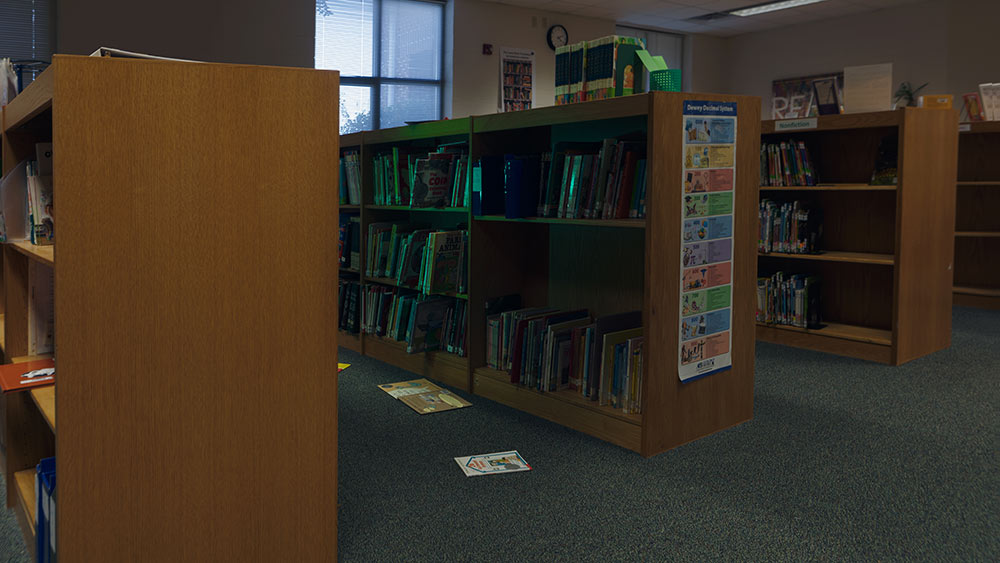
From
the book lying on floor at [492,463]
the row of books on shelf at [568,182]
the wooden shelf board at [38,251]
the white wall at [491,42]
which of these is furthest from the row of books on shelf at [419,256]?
the white wall at [491,42]

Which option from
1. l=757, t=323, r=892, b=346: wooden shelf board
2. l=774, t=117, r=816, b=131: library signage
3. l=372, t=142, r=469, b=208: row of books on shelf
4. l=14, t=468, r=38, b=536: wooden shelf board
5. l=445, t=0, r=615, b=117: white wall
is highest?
l=445, t=0, r=615, b=117: white wall

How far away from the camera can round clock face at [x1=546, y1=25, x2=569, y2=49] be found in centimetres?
925

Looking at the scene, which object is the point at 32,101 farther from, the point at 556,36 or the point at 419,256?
the point at 556,36

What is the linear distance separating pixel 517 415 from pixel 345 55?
590cm

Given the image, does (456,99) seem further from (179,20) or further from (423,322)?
(423,322)

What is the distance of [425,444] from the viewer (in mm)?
2908

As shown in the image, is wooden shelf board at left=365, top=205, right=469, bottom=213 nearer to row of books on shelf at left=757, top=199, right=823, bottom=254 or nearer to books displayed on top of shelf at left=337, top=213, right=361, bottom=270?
books displayed on top of shelf at left=337, top=213, right=361, bottom=270

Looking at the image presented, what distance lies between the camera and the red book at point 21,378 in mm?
1807

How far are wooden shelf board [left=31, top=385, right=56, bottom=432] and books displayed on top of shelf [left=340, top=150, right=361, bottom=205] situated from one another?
2706 mm

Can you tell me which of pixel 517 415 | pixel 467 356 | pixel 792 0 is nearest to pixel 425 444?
pixel 517 415

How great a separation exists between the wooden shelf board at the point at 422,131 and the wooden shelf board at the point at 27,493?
2.22 m

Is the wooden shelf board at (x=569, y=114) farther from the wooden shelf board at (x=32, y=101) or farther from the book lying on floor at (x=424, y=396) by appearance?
the wooden shelf board at (x=32, y=101)

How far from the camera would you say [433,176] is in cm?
380

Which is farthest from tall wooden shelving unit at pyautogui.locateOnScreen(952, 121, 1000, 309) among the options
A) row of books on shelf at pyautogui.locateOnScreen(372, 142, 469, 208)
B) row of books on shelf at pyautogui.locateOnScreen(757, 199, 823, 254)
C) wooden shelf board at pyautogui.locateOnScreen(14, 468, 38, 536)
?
wooden shelf board at pyautogui.locateOnScreen(14, 468, 38, 536)
